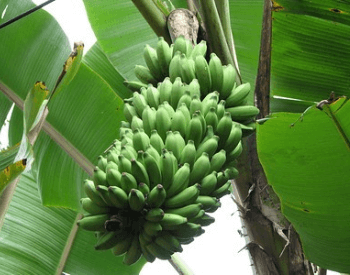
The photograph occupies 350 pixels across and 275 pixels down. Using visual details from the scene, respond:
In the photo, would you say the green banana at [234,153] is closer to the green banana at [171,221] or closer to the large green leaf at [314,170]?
the large green leaf at [314,170]

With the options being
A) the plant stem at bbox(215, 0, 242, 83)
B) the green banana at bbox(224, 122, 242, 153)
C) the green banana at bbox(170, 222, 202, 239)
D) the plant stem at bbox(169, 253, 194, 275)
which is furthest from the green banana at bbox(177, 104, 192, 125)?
the plant stem at bbox(169, 253, 194, 275)

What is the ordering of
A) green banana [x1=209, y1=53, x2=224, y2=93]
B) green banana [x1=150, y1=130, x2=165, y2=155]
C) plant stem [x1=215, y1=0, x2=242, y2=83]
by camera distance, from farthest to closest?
1. plant stem [x1=215, y1=0, x2=242, y2=83]
2. green banana [x1=209, y1=53, x2=224, y2=93]
3. green banana [x1=150, y1=130, x2=165, y2=155]

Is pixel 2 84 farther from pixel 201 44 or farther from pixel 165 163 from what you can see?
pixel 165 163

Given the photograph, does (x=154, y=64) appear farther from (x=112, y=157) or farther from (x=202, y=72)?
A: (x=112, y=157)

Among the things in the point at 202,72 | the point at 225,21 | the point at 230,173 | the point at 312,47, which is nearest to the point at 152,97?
the point at 202,72

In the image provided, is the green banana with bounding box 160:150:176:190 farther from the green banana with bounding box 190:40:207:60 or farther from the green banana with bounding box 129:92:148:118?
the green banana with bounding box 190:40:207:60
